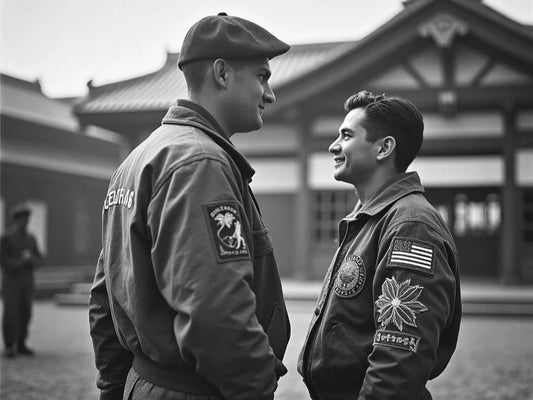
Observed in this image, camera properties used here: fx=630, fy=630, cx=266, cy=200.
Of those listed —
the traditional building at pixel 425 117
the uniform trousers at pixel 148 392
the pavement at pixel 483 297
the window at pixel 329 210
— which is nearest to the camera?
the uniform trousers at pixel 148 392

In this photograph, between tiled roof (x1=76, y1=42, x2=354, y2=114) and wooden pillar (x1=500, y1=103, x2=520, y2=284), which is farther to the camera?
tiled roof (x1=76, y1=42, x2=354, y2=114)

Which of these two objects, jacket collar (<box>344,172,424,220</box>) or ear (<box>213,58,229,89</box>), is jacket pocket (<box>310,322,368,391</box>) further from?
ear (<box>213,58,229,89</box>)

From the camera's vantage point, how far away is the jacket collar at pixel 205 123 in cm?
164

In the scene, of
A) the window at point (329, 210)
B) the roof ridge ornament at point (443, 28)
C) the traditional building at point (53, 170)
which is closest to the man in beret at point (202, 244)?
the roof ridge ornament at point (443, 28)

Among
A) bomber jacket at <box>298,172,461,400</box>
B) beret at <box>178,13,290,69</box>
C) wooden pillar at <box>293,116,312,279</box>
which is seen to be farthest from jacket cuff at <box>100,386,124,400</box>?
wooden pillar at <box>293,116,312,279</box>

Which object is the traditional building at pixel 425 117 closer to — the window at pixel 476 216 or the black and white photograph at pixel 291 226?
the black and white photograph at pixel 291 226

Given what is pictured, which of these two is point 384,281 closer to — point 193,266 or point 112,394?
point 193,266

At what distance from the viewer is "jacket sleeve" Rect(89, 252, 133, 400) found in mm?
1988

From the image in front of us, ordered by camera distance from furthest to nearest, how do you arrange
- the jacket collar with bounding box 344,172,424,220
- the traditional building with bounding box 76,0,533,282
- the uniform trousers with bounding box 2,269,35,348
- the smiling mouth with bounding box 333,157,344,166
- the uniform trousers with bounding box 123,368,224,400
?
1. the traditional building with bounding box 76,0,533,282
2. the uniform trousers with bounding box 2,269,35,348
3. the smiling mouth with bounding box 333,157,344,166
4. the jacket collar with bounding box 344,172,424,220
5. the uniform trousers with bounding box 123,368,224,400

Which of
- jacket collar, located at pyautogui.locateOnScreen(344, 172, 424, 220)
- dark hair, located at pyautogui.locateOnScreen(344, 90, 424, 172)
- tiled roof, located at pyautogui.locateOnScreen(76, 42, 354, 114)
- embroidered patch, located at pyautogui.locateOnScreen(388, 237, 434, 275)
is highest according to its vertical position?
tiled roof, located at pyautogui.locateOnScreen(76, 42, 354, 114)

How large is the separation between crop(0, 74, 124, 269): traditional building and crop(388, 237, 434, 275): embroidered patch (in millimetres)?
14015

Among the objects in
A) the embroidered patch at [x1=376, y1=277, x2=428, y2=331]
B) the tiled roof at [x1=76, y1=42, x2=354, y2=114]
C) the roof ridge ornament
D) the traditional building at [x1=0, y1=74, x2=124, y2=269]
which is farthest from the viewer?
the traditional building at [x1=0, y1=74, x2=124, y2=269]

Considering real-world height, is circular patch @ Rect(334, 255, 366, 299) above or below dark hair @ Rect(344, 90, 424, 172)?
below

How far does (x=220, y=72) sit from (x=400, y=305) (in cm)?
81
